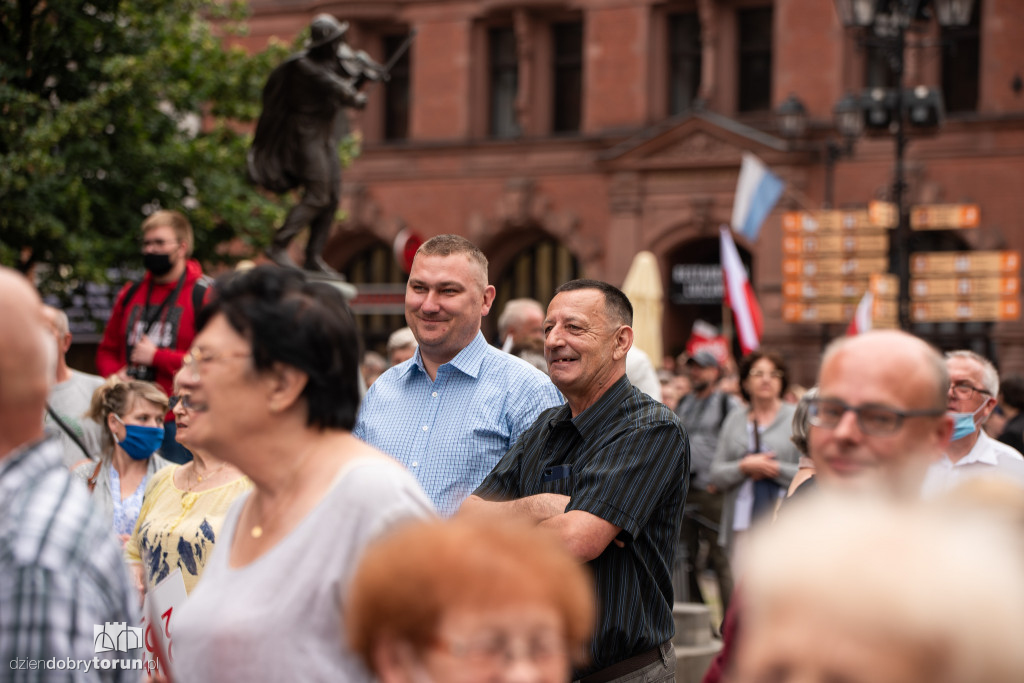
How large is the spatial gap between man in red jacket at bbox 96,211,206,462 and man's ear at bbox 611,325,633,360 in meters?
3.63

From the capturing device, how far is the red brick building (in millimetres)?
27984

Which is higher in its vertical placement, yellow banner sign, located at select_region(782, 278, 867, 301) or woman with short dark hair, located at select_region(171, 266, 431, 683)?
yellow banner sign, located at select_region(782, 278, 867, 301)

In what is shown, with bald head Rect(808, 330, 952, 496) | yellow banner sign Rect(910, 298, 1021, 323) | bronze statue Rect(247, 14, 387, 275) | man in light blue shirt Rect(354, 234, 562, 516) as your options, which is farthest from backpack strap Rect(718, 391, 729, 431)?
yellow banner sign Rect(910, 298, 1021, 323)

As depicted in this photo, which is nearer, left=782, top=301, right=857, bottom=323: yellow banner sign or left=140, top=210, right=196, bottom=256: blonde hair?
left=140, top=210, right=196, bottom=256: blonde hair

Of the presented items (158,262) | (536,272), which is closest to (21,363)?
(158,262)

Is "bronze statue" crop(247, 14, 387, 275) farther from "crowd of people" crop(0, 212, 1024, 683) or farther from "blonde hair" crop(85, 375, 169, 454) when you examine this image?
"crowd of people" crop(0, 212, 1024, 683)

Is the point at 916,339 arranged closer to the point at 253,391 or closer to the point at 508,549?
the point at 508,549


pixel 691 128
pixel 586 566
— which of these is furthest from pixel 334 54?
pixel 691 128

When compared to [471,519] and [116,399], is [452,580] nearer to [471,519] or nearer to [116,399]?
[471,519]

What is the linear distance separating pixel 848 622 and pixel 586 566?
222 centimetres

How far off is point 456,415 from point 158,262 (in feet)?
11.7

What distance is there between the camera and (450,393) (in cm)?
479

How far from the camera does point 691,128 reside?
96.9 feet

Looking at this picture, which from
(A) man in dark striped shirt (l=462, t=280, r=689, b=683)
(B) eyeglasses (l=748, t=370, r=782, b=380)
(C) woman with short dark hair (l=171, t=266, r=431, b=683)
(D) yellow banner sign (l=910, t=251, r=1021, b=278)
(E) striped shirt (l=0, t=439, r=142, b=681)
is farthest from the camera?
(D) yellow banner sign (l=910, t=251, r=1021, b=278)
